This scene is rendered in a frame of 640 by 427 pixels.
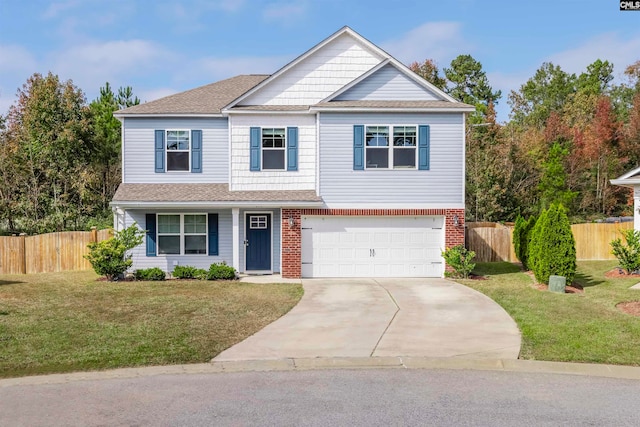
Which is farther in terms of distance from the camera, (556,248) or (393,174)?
(393,174)

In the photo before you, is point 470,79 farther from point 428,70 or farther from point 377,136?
point 377,136

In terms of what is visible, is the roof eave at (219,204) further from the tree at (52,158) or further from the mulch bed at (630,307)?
the tree at (52,158)

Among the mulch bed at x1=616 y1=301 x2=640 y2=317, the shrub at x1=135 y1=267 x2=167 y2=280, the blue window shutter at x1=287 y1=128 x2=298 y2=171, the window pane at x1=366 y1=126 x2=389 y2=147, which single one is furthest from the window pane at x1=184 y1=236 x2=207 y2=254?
the mulch bed at x1=616 y1=301 x2=640 y2=317

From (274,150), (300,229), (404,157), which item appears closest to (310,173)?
(274,150)

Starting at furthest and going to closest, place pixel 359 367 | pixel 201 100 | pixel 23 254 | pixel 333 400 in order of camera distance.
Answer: pixel 23 254 → pixel 201 100 → pixel 359 367 → pixel 333 400

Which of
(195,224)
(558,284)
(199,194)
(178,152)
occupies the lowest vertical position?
(558,284)

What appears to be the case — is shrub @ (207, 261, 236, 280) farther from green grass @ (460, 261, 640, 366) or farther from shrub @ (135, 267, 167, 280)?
green grass @ (460, 261, 640, 366)

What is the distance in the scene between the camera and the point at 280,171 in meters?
20.0

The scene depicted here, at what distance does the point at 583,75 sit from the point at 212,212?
176 ft

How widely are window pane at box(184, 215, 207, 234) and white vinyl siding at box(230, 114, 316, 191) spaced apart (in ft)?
5.37

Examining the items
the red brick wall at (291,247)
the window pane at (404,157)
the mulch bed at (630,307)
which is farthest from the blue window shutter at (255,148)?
the mulch bed at (630,307)

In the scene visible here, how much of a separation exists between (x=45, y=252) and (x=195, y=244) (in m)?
6.44

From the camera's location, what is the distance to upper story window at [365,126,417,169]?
1948 centimetres

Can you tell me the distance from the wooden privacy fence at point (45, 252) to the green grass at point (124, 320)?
342 centimetres
